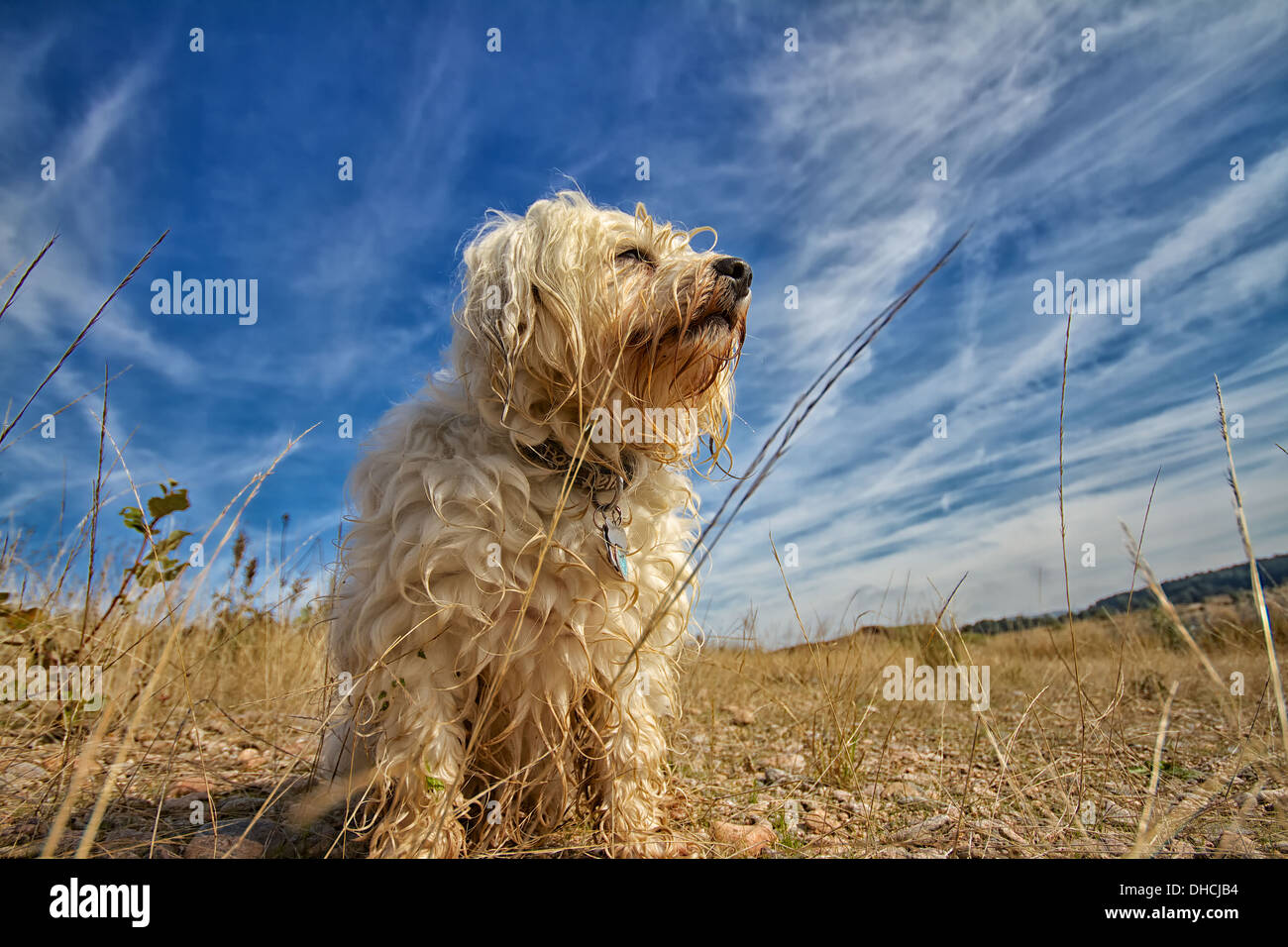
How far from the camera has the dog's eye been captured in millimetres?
3256

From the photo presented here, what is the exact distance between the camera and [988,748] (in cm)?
483

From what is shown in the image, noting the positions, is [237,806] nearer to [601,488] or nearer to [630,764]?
[630,764]

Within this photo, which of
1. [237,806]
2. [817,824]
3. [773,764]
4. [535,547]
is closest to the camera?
[535,547]

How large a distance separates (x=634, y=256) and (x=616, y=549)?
136 cm

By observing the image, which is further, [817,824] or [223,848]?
[817,824]

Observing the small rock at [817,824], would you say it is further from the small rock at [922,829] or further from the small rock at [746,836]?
the small rock at [922,829]

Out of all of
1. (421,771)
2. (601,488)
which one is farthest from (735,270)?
(421,771)

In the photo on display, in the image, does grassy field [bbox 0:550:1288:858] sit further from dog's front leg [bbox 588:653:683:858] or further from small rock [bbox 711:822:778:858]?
dog's front leg [bbox 588:653:683:858]

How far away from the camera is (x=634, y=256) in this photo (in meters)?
3.30

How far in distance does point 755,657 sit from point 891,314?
4961mm

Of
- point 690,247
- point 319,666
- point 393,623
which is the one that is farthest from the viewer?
point 319,666

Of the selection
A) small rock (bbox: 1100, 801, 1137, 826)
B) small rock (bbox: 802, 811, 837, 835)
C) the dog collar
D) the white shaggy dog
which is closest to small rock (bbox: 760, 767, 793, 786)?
small rock (bbox: 802, 811, 837, 835)
